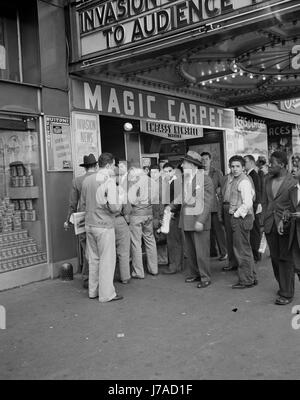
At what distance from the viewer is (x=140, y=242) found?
6645mm

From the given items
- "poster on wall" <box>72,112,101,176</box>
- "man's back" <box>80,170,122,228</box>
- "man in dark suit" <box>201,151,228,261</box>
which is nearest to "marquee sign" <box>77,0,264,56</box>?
"poster on wall" <box>72,112,101,176</box>

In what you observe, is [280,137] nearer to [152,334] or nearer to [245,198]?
[245,198]

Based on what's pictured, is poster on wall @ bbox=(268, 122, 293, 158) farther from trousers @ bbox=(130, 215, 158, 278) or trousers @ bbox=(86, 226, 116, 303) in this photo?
trousers @ bbox=(86, 226, 116, 303)

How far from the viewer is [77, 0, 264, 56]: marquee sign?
529cm

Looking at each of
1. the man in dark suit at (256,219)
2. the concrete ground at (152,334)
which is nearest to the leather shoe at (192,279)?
the concrete ground at (152,334)

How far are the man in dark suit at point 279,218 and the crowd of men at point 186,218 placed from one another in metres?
0.01

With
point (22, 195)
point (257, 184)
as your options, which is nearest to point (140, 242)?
point (22, 195)

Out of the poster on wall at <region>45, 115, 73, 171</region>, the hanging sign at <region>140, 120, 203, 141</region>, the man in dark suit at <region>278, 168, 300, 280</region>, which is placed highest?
the hanging sign at <region>140, 120, 203, 141</region>

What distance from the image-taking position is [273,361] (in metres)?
3.53

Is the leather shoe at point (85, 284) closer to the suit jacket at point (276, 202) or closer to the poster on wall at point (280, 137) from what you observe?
the suit jacket at point (276, 202)

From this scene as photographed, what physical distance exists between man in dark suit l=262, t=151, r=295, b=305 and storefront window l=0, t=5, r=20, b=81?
168 inches

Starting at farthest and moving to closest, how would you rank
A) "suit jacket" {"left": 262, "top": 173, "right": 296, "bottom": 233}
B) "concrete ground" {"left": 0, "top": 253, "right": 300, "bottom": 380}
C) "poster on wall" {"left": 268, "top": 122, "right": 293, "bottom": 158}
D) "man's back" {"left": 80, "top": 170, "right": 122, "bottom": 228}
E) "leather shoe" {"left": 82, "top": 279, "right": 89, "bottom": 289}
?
"poster on wall" {"left": 268, "top": 122, "right": 293, "bottom": 158} → "leather shoe" {"left": 82, "top": 279, "right": 89, "bottom": 289} → "man's back" {"left": 80, "top": 170, "right": 122, "bottom": 228} → "suit jacket" {"left": 262, "top": 173, "right": 296, "bottom": 233} → "concrete ground" {"left": 0, "top": 253, "right": 300, "bottom": 380}

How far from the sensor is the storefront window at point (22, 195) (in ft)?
21.6

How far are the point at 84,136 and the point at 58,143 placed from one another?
0.53m
